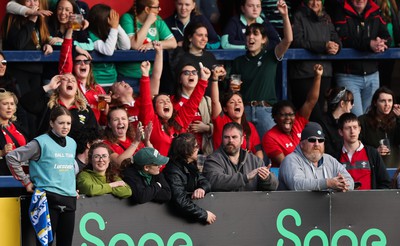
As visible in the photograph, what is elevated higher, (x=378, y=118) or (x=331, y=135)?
(x=378, y=118)

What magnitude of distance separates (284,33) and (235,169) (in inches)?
105

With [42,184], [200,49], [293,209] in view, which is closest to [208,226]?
[293,209]

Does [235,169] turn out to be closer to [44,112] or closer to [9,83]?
[44,112]

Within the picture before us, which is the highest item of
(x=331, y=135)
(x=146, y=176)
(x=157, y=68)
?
(x=157, y=68)

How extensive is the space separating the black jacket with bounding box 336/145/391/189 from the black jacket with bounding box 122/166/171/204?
2700mm

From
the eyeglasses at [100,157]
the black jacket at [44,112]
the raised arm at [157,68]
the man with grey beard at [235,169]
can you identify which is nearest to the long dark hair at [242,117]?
the raised arm at [157,68]

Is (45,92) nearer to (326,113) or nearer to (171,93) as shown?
(171,93)

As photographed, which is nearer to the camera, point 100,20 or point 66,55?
point 66,55

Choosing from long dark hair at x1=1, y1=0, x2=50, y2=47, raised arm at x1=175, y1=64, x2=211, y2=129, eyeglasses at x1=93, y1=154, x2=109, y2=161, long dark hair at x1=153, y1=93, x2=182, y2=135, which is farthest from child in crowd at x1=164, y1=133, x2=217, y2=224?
long dark hair at x1=1, y1=0, x2=50, y2=47

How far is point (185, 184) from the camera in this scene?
44.3ft

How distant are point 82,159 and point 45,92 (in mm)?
1342

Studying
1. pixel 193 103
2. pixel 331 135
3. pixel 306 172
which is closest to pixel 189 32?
pixel 193 103

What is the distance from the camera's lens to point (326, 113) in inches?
649

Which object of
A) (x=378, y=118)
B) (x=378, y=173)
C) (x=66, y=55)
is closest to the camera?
(x=378, y=173)
